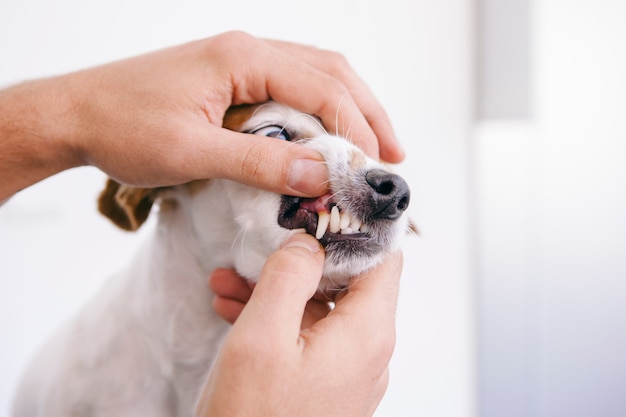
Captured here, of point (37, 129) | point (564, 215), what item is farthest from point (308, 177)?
point (564, 215)

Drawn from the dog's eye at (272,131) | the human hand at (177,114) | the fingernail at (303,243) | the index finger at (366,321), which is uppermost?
the human hand at (177,114)

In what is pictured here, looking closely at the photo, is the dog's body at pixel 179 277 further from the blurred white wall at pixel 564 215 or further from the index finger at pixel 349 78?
the blurred white wall at pixel 564 215

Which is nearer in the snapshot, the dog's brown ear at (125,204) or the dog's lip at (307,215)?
the dog's lip at (307,215)

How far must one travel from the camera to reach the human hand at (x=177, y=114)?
22.2 inches

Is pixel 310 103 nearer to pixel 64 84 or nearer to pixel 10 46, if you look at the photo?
pixel 64 84

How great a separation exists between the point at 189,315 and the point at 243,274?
0.15 meters

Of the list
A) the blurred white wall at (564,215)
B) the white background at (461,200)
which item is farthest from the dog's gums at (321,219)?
the blurred white wall at (564,215)

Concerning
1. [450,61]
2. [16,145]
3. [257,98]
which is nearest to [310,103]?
[257,98]

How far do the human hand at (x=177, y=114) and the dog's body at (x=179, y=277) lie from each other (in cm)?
5

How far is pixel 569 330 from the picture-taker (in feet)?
5.93

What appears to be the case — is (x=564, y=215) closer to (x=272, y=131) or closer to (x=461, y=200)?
(x=461, y=200)

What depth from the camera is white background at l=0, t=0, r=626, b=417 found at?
4.24 ft

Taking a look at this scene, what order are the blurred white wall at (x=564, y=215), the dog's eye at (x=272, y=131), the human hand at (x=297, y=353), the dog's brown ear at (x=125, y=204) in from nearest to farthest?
the human hand at (x=297, y=353)
the dog's eye at (x=272, y=131)
the dog's brown ear at (x=125, y=204)
the blurred white wall at (x=564, y=215)

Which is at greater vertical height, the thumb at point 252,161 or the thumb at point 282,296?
the thumb at point 252,161
